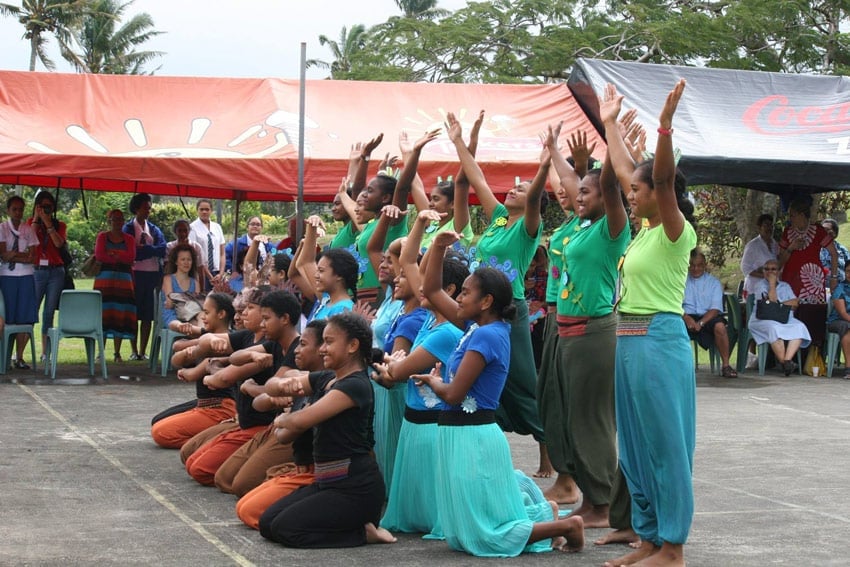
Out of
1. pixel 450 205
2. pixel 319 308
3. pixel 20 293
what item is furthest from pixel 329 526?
pixel 20 293

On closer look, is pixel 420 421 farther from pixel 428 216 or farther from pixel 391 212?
pixel 391 212

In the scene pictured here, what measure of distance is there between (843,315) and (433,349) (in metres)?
9.52

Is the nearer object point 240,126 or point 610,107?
point 610,107

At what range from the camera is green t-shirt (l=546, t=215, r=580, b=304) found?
6.38 m

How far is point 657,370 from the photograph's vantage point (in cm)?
495

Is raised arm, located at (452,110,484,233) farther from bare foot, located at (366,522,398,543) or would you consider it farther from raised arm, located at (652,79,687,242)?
raised arm, located at (652,79,687,242)

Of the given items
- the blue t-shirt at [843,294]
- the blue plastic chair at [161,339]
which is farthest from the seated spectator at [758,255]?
the blue plastic chair at [161,339]

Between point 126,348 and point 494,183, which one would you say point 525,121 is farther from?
point 126,348

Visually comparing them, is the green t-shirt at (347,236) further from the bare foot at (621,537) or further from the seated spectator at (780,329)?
the seated spectator at (780,329)

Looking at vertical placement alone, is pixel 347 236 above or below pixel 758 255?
above

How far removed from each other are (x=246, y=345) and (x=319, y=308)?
726mm

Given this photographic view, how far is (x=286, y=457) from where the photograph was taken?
21.7 ft

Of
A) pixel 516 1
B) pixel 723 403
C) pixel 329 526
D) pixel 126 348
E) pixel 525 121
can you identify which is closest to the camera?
pixel 329 526

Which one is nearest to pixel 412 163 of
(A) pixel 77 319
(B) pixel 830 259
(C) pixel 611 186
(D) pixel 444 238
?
(D) pixel 444 238
